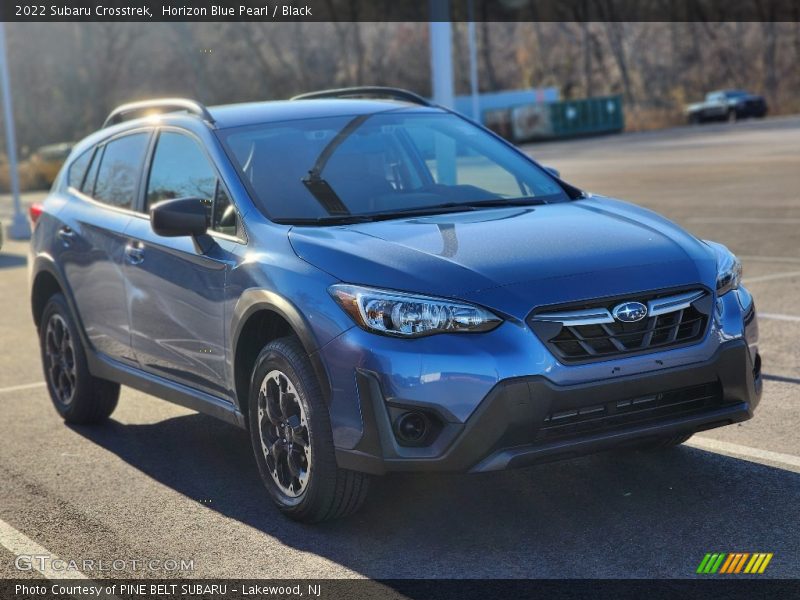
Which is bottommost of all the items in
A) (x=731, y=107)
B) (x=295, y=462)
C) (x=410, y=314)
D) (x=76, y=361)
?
(x=731, y=107)

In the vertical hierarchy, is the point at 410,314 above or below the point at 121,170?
below

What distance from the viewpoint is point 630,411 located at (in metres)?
4.88

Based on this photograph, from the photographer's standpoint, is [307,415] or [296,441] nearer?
[307,415]

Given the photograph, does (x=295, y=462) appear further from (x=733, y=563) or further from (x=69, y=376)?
(x=69, y=376)

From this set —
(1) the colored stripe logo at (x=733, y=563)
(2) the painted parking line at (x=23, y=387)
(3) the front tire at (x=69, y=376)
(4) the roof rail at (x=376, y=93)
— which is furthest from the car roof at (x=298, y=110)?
(2) the painted parking line at (x=23, y=387)

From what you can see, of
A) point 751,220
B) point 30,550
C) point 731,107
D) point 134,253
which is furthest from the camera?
point 731,107

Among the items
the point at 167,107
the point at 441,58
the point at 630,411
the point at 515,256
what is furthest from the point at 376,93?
the point at 441,58

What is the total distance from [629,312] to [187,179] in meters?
2.58

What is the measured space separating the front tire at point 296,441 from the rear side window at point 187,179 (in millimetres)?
803

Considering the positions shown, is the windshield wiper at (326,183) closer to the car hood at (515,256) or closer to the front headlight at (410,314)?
the car hood at (515,256)

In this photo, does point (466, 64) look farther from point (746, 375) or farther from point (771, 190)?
point (746, 375)

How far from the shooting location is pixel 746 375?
202 inches

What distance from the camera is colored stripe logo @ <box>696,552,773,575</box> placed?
4.52 metres

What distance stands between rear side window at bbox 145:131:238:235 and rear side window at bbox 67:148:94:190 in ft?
3.67
